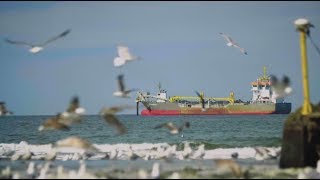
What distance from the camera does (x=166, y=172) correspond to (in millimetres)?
18625

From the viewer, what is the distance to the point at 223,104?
125250 mm

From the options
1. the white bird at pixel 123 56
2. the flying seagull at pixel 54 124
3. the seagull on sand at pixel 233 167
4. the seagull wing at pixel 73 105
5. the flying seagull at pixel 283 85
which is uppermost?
the white bird at pixel 123 56

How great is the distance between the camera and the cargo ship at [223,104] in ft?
391

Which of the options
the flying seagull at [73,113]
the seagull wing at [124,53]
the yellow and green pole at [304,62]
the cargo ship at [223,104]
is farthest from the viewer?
the cargo ship at [223,104]

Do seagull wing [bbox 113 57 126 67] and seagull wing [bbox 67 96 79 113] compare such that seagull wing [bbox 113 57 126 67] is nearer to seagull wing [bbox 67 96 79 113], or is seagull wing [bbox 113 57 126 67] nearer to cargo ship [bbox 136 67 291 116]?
seagull wing [bbox 67 96 79 113]

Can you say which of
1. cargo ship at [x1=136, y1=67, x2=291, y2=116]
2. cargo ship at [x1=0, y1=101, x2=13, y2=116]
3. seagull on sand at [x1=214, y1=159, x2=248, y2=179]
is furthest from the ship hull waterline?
seagull on sand at [x1=214, y1=159, x2=248, y2=179]

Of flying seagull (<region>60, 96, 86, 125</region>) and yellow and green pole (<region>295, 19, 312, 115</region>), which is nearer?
flying seagull (<region>60, 96, 86, 125</region>)

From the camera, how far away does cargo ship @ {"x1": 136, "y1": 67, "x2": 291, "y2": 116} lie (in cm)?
11922

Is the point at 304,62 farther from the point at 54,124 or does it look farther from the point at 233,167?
the point at 54,124

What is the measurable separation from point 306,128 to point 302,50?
2.36 metres

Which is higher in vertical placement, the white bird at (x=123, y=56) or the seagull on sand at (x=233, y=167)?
the white bird at (x=123, y=56)

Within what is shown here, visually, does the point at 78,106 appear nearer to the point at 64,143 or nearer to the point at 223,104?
the point at 64,143

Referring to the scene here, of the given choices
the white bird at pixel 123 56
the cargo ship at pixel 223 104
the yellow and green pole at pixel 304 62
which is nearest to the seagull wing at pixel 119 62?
the white bird at pixel 123 56

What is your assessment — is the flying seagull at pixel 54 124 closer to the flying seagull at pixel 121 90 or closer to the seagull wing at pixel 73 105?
the seagull wing at pixel 73 105
